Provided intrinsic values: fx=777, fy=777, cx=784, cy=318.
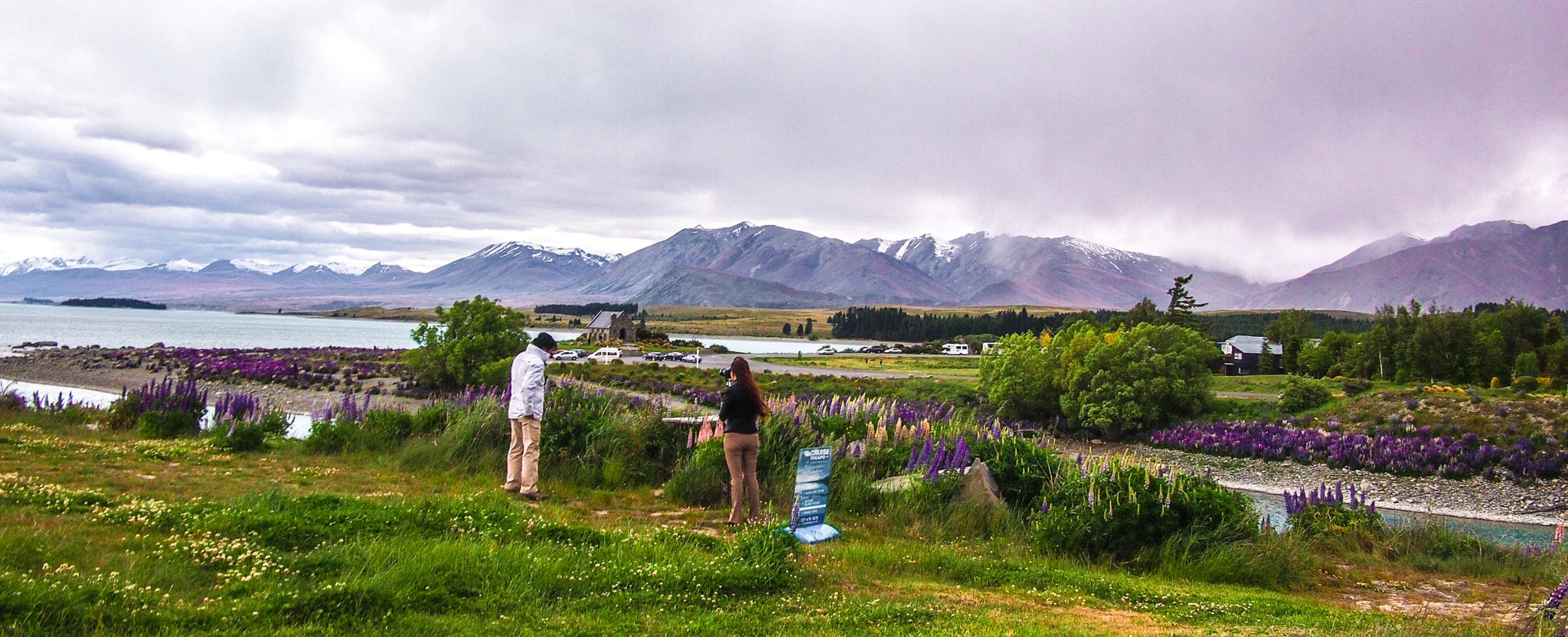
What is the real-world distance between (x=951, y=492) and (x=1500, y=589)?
6748 mm

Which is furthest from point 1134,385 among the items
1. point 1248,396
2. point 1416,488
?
point 1248,396

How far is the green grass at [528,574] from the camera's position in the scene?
16.8 ft

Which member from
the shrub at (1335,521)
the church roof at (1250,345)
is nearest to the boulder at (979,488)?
the shrub at (1335,521)

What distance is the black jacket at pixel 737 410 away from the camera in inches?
360

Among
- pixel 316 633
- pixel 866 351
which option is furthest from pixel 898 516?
pixel 866 351

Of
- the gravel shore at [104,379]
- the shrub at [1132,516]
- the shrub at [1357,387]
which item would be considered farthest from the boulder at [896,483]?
the shrub at [1357,387]

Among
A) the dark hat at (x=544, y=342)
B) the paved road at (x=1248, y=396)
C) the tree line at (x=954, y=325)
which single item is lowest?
the paved road at (x=1248, y=396)

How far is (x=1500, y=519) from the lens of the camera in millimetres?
23812

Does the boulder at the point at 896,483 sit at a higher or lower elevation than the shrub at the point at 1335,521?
higher

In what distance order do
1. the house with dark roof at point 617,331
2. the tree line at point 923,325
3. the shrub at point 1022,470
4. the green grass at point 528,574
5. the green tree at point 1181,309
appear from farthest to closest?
the tree line at point 923,325, the house with dark roof at point 617,331, the green tree at point 1181,309, the shrub at point 1022,470, the green grass at point 528,574

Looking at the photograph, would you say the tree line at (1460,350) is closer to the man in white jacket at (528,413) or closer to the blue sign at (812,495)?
the blue sign at (812,495)

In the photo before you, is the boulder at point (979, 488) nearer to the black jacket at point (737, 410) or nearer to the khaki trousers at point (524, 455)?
the black jacket at point (737, 410)

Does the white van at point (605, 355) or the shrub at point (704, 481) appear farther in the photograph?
the white van at point (605, 355)

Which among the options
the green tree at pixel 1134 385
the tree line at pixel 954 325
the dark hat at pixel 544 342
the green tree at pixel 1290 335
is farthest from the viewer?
the tree line at pixel 954 325
